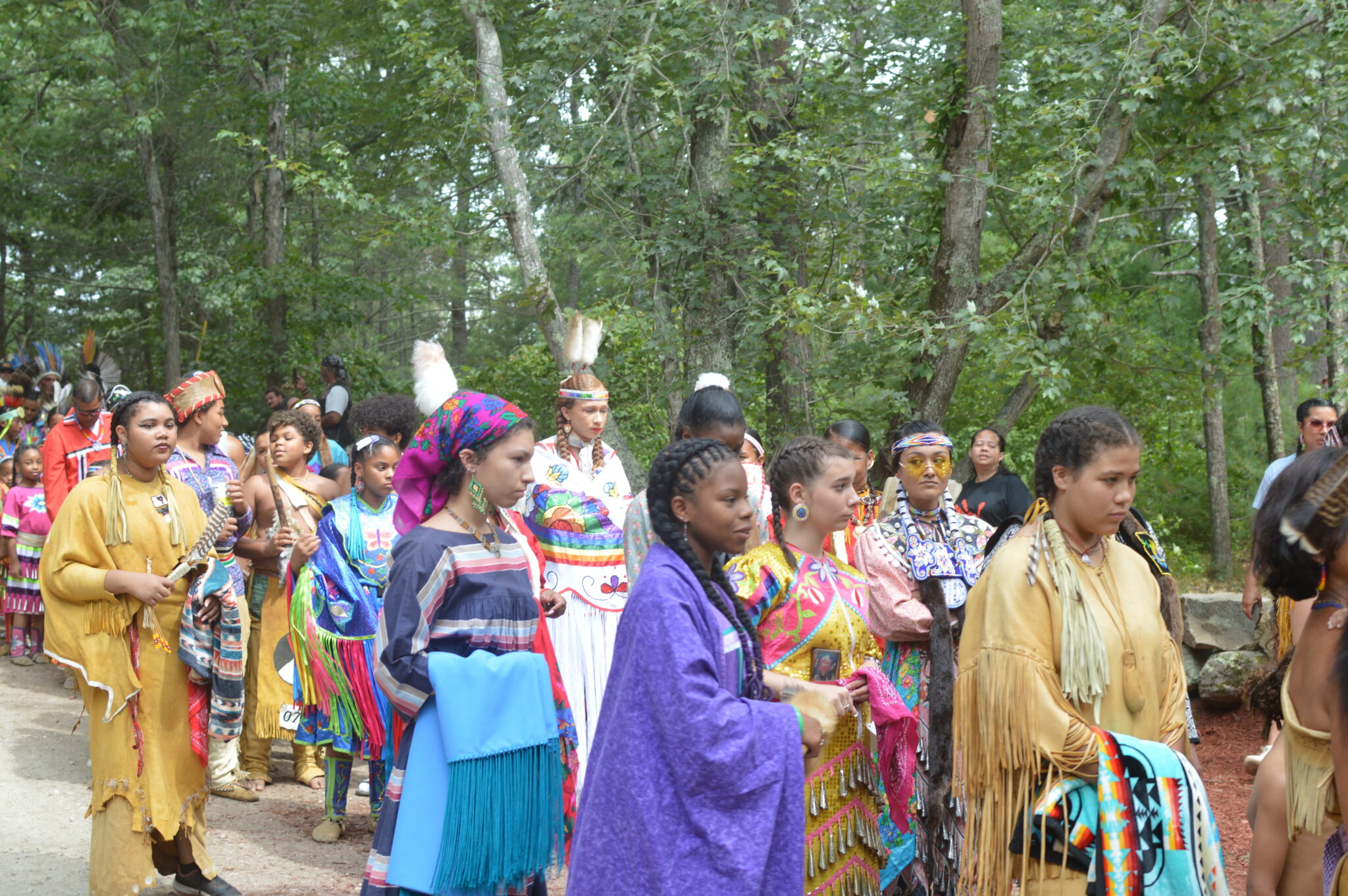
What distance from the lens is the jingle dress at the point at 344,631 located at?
593cm

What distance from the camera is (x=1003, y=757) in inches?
124

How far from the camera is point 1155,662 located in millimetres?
3273

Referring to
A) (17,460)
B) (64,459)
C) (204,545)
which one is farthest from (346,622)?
(17,460)

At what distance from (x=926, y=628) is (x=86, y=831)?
15.3 feet

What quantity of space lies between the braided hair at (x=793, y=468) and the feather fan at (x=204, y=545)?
2.38m

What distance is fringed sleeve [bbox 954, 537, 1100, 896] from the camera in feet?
10.1

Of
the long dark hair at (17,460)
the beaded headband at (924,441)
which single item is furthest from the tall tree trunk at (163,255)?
the beaded headband at (924,441)

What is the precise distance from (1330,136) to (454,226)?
7.33 m

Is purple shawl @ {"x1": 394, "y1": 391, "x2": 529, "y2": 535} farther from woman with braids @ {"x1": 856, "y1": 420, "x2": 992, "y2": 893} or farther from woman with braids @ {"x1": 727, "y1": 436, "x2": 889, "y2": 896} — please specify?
woman with braids @ {"x1": 856, "y1": 420, "x2": 992, "y2": 893}

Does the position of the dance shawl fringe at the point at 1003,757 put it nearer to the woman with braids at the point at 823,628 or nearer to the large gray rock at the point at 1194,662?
the woman with braids at the point at 823,628

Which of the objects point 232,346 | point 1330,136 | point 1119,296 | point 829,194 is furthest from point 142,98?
point 1330,136

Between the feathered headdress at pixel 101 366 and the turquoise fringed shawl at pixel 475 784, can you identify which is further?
the feathered headdress at pixel 101 366

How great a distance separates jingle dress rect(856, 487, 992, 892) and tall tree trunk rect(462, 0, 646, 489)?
223 inches

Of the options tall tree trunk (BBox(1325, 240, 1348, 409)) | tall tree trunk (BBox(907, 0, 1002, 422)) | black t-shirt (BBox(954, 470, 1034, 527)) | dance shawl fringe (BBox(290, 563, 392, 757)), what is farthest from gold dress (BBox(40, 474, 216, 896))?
tall tree trunk (BBox(1325, 240, 1348, 409))
